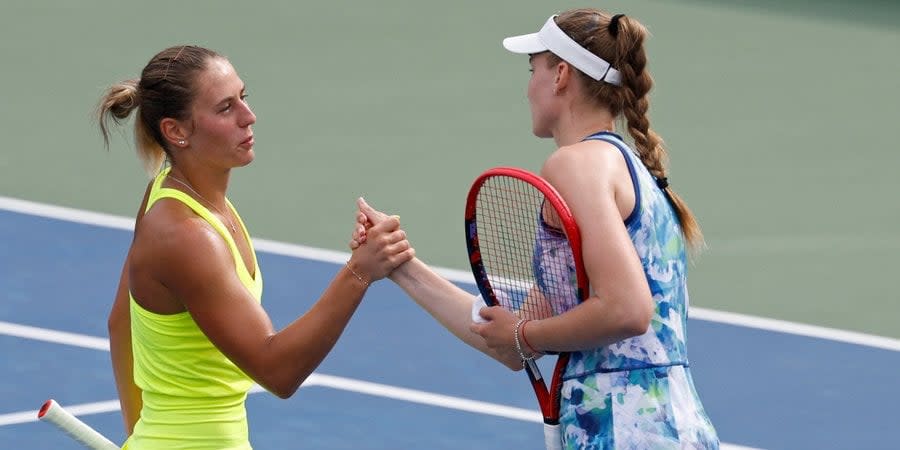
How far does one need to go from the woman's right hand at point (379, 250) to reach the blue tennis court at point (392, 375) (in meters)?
2.83

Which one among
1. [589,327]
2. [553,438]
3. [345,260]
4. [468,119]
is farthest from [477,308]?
[468,119]

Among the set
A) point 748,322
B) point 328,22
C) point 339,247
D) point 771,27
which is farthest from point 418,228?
point 771,27

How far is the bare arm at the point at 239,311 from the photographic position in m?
4.86

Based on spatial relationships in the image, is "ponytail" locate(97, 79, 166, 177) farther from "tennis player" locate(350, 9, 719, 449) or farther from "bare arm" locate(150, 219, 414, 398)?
"tennis player" locate(350, 9, 719, 449)

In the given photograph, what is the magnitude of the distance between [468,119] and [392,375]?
3697 millimetres

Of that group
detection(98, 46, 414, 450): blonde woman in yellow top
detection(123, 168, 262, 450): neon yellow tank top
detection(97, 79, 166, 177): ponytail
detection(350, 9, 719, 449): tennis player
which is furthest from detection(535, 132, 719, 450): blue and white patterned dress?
detection(97, 79, 166, 177): ponytail

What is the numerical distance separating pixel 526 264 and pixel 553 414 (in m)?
0.52

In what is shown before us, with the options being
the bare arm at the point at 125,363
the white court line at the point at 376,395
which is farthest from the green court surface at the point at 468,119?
the bare arm at the point at 125,363

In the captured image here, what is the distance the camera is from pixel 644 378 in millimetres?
4695

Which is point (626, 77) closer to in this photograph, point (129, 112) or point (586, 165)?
point (586, 165)

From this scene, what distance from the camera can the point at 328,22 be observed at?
44.5ft

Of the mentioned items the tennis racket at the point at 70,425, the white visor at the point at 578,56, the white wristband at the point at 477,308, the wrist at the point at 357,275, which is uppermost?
the white visor at the point at 578,56

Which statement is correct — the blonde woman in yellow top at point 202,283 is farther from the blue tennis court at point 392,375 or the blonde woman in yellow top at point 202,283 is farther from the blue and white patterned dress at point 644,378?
the blue tennis court at point 392,375

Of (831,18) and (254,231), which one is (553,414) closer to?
(254,231)
